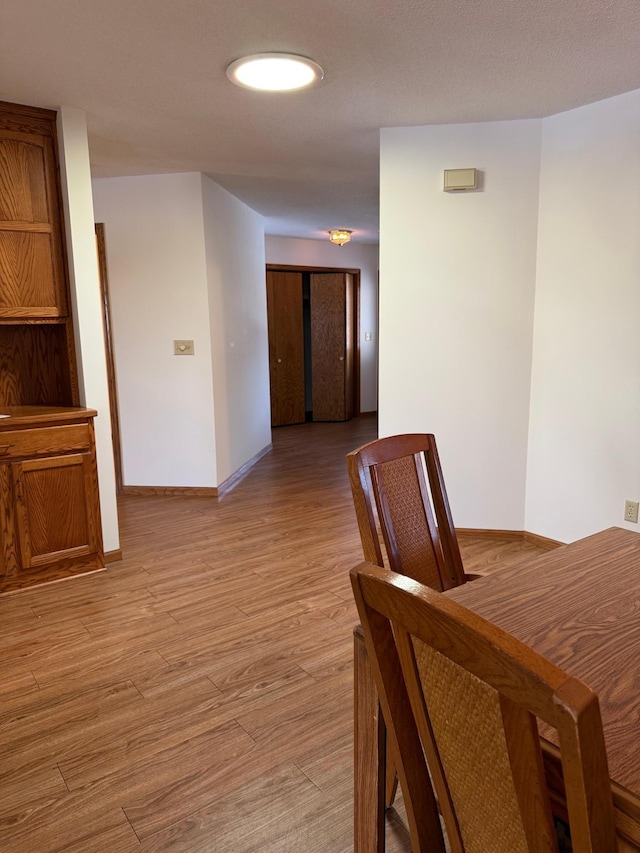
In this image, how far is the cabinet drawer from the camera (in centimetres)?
290

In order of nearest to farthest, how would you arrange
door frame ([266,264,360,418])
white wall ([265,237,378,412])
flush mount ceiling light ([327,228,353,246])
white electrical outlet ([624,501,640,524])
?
1. white electrical outlet ([624,501,640,524])
2. flush mount ceiling light ([327,228,353,246])
3. white wall ([265,237,378,412])
4. door frame ([266,264,360,418])

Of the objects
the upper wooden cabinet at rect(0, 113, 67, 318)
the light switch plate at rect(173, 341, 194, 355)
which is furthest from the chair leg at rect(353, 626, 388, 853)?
the light switch plate at rect(173, 341, 194, 355)

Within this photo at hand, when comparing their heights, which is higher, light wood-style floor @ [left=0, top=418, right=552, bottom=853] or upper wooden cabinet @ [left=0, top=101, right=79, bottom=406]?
upper wooden cabinet @ [left=0, top=101, right=79, bottom=406]

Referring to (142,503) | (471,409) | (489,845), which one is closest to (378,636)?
(489,845)

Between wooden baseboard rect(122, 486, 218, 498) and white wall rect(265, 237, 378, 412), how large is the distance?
3785 millimetres

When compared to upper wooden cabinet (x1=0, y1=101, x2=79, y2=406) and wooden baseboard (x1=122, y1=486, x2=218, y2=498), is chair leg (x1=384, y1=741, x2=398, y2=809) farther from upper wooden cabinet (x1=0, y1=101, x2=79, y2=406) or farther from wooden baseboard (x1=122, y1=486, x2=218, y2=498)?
wooden baseboard (x1=122, y1=486, x2=218, y2=498)

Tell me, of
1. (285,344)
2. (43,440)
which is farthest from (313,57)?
(285,344)

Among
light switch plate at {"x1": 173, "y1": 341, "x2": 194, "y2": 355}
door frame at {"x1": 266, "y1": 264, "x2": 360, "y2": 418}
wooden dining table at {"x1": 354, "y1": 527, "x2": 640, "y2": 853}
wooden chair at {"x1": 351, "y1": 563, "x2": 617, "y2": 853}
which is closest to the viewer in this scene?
wooden chair at {"x1": 351, "y1": 563, "x2": 617, "y2": 853}

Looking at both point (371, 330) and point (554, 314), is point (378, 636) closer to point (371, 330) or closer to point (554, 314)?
point (554, 314)

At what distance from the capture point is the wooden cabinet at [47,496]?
293 centimetres

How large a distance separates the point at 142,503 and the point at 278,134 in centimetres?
280

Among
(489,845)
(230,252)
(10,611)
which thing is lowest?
(10,611)

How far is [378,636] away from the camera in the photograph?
80cm

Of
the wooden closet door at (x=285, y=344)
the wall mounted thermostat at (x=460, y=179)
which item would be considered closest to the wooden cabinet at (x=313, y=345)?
the wooden closet door at (x=285, y=344)
